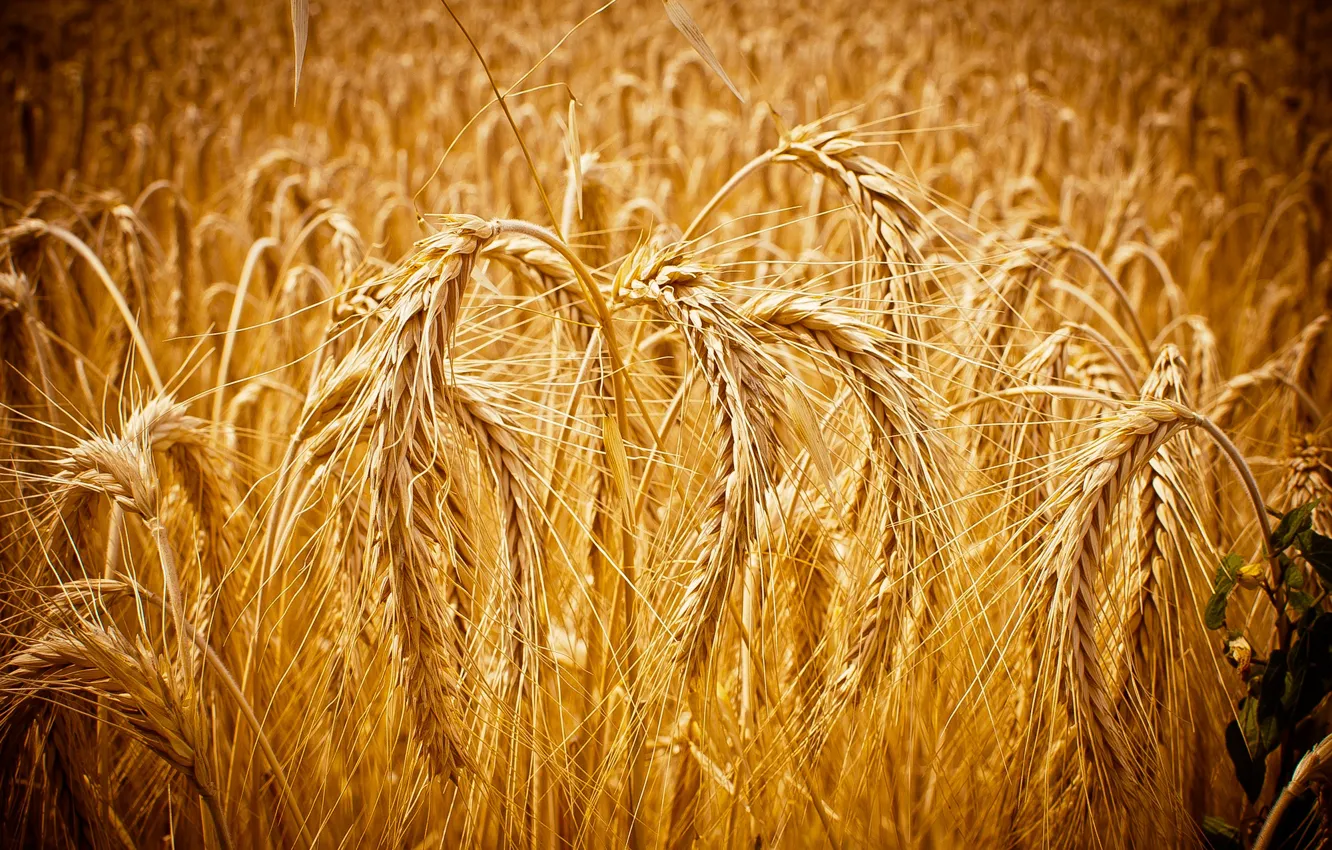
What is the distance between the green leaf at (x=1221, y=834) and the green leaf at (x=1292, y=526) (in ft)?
1.73

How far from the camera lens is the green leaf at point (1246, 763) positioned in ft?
4.02

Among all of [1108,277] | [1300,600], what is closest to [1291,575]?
[1300,600]

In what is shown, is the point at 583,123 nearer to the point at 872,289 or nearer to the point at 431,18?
the point at 872,289

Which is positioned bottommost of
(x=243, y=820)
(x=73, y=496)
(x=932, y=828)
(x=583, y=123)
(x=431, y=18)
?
(x=932, y=828)

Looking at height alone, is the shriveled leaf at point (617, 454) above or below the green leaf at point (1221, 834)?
above

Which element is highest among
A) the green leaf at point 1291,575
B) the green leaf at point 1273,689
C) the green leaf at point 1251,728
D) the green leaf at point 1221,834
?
the green leaf at point 1291,575

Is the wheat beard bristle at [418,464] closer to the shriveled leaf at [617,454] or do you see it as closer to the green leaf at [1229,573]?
the shriveled leaf at [617,454]

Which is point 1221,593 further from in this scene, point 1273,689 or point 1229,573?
point 1273,689

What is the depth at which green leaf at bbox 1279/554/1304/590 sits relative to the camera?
4.07 ft

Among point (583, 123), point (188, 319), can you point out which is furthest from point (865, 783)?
point (583, 123)

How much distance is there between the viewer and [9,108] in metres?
5.21

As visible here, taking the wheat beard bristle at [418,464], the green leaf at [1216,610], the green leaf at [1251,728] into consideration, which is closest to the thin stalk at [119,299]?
the wheat beard bristle at [418,464]

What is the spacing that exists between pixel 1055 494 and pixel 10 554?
6.37 ft

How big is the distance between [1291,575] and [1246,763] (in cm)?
30
